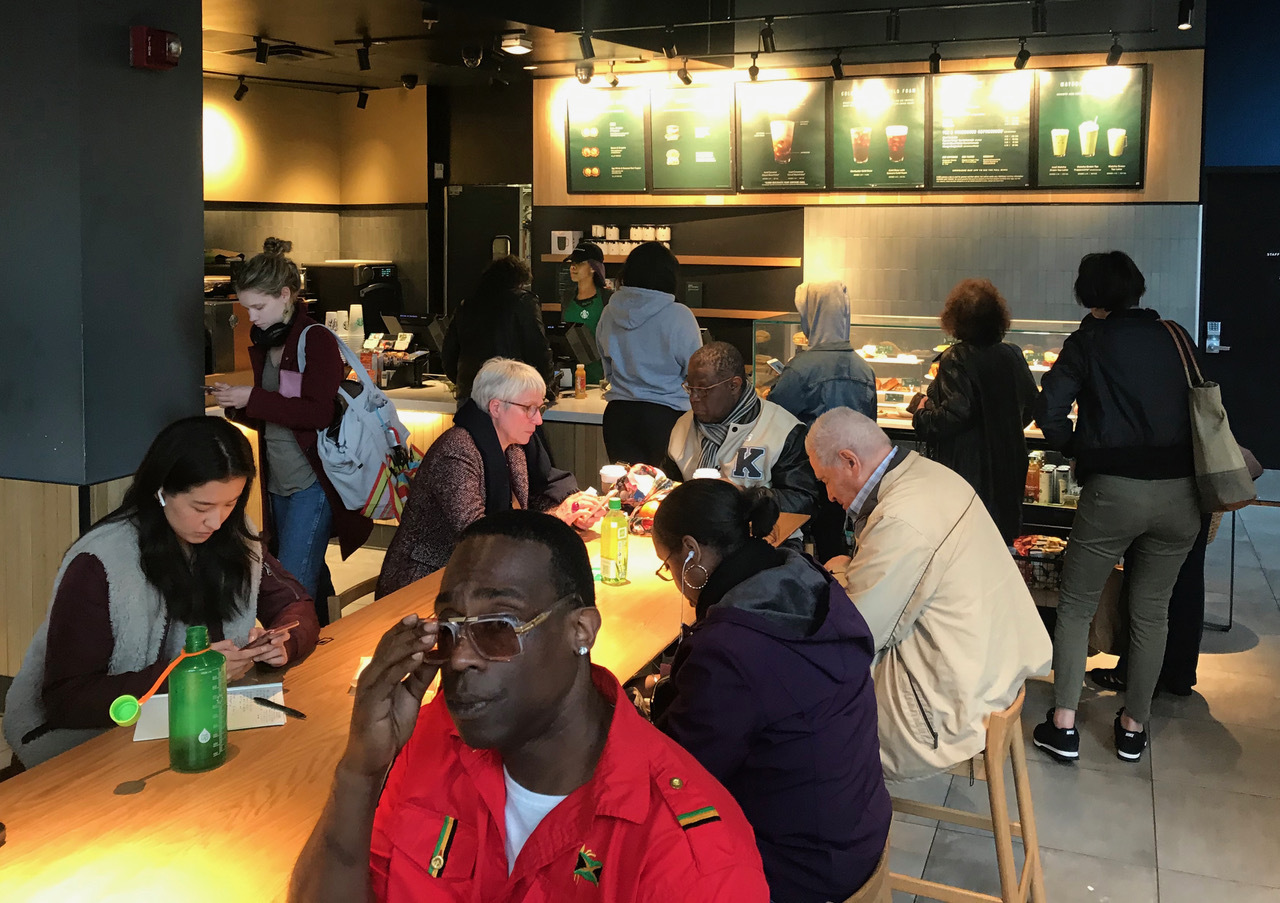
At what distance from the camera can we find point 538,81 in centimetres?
866

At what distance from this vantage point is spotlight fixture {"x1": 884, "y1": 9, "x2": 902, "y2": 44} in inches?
269

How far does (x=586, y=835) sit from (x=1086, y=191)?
6492mm

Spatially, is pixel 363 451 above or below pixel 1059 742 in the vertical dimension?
above

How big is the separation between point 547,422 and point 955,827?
3.53m

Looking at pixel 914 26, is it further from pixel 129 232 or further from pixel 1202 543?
pixel 129 232

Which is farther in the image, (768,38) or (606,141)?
(606,141)

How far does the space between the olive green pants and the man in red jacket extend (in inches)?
132

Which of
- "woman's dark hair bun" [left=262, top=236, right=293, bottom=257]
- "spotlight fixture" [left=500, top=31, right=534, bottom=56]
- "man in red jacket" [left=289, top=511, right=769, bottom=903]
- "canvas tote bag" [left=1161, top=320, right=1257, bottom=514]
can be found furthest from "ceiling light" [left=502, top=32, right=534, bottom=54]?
"man in red jacket" [left=289, top=511, right=769, bottom=903]

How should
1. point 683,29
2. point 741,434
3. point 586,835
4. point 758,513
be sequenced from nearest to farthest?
1. point 586,835
2. point 758,513
3. point 741,434
4. point 683,29

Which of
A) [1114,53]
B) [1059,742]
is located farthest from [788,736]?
[1114,53]

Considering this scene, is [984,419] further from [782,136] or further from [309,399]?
[782,136]

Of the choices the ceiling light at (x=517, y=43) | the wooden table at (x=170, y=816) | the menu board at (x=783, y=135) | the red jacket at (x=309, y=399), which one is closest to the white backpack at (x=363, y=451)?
the red jacket at (x=309, y=399)

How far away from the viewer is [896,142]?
7.55 m

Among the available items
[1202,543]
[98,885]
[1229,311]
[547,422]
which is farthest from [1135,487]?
[1229,311]
